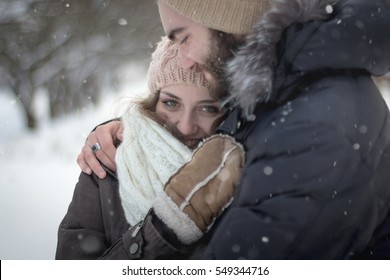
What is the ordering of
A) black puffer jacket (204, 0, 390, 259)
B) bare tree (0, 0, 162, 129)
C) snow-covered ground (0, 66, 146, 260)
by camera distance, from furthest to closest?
1. bare tree (0, 0, 162, 129)
2. snow-covered ground (0, 66, 146, 260)
3. black puffer jacket (204, 0, 390, 259)

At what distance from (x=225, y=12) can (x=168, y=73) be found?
1.35ft

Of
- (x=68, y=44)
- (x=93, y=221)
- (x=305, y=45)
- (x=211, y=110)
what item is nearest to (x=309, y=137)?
(x=305, y=45)

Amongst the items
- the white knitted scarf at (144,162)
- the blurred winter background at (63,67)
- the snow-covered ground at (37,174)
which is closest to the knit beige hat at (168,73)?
the white knitted scarf at (144,162)

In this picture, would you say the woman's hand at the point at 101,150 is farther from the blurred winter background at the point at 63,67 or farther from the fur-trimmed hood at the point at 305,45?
the blurred winter background at the point at 63,67

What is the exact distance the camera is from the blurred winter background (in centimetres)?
600

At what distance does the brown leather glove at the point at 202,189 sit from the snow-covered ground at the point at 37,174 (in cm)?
97

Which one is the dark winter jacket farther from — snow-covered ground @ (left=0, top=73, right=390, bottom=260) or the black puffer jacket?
the black puffer jacket

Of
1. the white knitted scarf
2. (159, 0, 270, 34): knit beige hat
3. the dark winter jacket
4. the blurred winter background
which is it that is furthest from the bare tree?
(159, 0, 270, 34): knit beige hat

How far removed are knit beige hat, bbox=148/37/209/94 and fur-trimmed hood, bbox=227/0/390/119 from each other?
17.0 inches

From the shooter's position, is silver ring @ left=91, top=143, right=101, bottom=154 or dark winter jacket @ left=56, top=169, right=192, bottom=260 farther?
silver ring @ left=91, top=143, right=101, bottom=154

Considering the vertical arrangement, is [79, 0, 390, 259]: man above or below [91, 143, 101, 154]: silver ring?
above

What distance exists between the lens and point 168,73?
1.93 meters

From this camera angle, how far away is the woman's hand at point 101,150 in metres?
1.99
